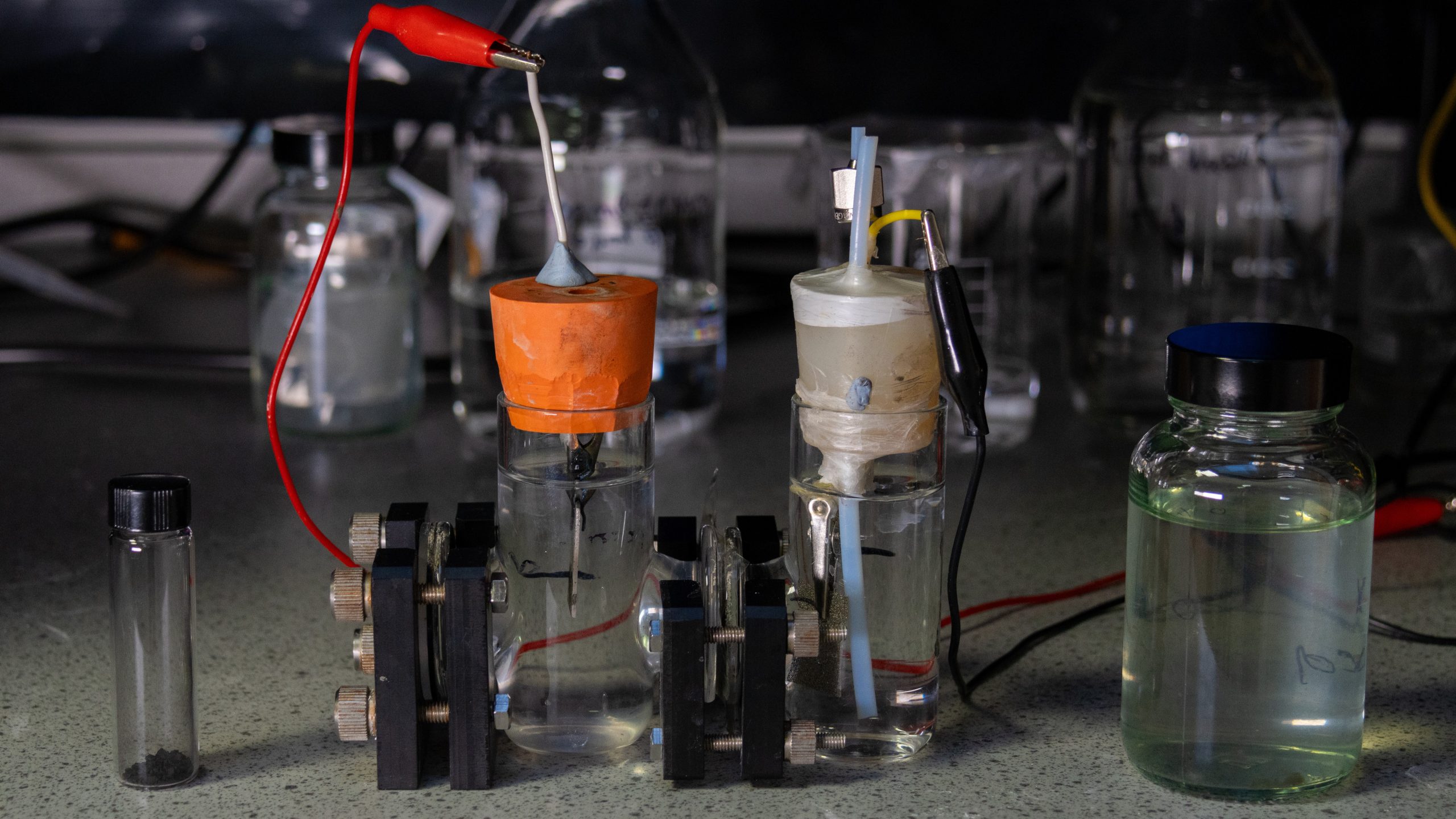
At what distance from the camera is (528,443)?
52 centimetres

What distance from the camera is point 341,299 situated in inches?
36.7

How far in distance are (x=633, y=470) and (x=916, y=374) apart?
112 millimetres

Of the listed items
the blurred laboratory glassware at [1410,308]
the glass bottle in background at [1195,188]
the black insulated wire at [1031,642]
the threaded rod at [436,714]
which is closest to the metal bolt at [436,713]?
the threaded rod at [436,714]

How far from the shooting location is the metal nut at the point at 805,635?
0.49 m

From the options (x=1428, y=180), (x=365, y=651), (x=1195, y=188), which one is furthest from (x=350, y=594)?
(x=1428, y=180)

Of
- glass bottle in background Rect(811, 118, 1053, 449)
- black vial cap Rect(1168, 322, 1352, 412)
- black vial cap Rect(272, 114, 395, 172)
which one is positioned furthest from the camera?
glass bottle in background Rect(811, 118, 1053, 449)

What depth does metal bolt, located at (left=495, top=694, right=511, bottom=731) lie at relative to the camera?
524mm

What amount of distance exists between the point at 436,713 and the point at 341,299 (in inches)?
19.2

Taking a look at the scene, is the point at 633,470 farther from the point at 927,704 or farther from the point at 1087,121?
the point at 1087,121

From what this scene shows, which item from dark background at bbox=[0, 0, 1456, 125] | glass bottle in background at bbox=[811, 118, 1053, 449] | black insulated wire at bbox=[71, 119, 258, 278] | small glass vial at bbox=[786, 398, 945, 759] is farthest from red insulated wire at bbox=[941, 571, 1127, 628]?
black insulated wire at bbox=[71, 119, 258, 278]

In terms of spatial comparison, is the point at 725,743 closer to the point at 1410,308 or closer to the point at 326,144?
the point at 326,144

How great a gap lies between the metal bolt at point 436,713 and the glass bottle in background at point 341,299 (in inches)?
18.7

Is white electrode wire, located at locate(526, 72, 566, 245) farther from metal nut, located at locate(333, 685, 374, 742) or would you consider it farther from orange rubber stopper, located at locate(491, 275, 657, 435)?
metal nut, located at locate(333, 685, 374, 742)

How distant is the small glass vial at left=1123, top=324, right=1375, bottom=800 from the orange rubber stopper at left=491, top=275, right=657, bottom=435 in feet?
0.61
